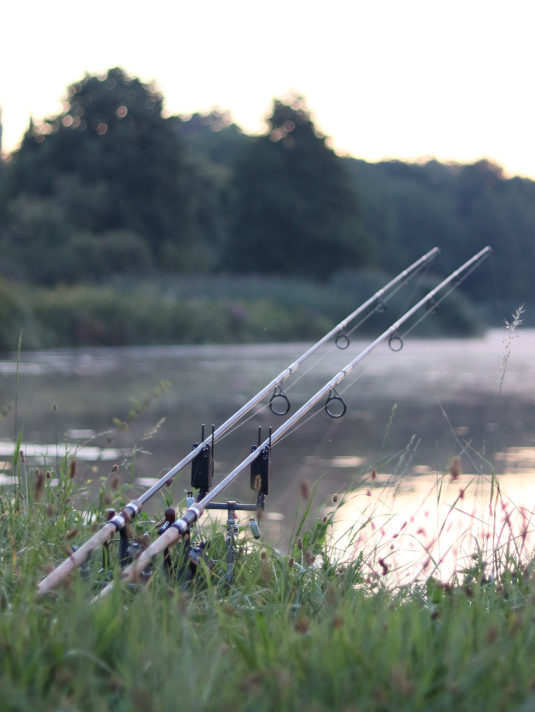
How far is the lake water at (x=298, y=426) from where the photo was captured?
5.72 metres

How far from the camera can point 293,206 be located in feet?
154

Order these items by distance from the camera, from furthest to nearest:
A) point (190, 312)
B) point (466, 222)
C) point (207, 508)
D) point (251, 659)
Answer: point (466, 222) < point (190, 312) < point (207, 508) < point (251, 659)

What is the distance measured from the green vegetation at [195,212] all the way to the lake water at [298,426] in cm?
1470

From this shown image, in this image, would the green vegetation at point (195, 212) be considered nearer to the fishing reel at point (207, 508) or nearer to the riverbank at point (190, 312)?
the riverbank at point (190, 312)

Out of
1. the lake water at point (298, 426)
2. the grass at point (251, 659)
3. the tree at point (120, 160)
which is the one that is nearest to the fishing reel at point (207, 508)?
the lake water at point (298, 426)

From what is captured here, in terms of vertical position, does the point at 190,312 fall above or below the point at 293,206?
below

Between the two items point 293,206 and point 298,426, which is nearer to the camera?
point 298,426

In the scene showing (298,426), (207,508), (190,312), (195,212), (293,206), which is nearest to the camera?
(207,508)

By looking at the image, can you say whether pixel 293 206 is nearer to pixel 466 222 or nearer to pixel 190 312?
pixel 466 222

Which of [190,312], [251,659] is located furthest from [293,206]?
[251,659]

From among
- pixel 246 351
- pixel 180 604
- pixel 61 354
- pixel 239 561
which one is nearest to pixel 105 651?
pixel 180 604

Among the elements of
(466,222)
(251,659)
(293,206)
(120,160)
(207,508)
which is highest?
(120,160)

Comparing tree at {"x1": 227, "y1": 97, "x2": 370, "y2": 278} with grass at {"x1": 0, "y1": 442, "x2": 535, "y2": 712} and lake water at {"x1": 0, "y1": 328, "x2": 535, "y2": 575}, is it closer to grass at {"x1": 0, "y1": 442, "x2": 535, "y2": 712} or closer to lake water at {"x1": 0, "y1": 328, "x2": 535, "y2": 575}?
lake water at {"x1": 0, "y1": 328, "x2": 535, "y2": 575}

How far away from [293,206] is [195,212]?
14.5 feet
